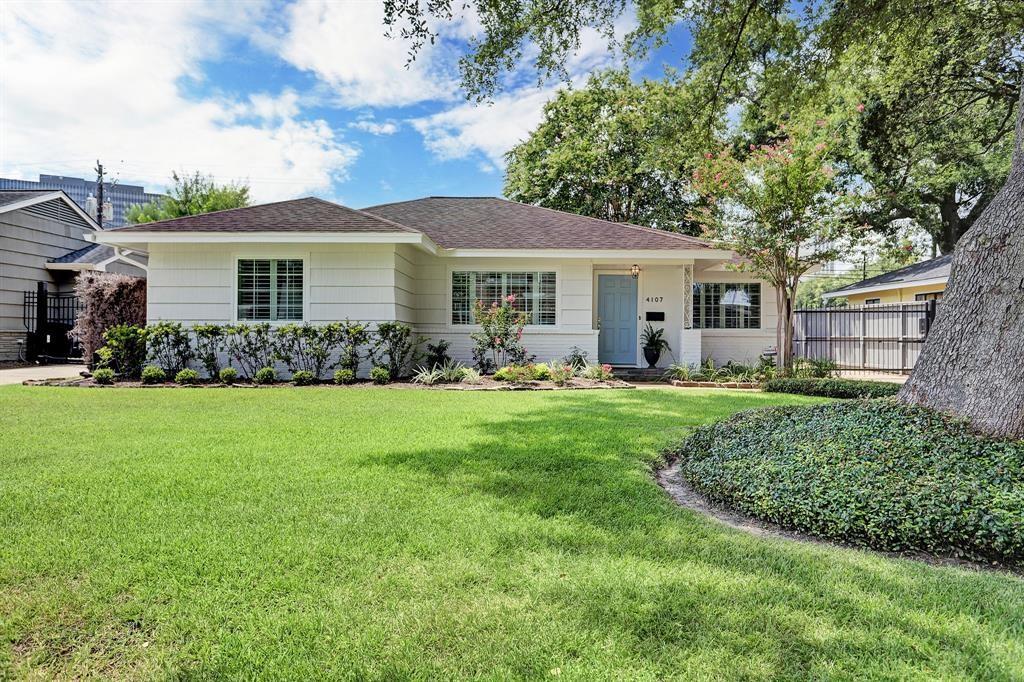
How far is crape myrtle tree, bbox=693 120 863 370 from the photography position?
1035 cm

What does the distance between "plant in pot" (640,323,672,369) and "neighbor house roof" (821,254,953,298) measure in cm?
823

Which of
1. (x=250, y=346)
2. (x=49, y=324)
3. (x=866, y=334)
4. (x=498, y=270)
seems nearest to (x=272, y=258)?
(x=250, y=346)

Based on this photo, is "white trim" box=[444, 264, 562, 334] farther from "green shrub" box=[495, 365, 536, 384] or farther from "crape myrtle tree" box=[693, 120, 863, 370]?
"crape myrtle tree" box=[693, 120, 863, 370]

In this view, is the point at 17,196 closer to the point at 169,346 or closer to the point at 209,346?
the point at 169,346

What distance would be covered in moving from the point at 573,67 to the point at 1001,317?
20.4ft

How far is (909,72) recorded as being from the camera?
32.1ft

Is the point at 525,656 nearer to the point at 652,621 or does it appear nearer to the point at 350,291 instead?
the point at 652,621

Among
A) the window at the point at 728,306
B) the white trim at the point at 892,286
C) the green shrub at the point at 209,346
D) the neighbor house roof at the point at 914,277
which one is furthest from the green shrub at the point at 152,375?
the neighbor house roof at the point at 914,277

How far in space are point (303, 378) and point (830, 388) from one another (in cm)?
982

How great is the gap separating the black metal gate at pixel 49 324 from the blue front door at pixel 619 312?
14434 millimetres

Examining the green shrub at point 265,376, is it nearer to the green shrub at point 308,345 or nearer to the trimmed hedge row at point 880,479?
the green shrub at point 308,345

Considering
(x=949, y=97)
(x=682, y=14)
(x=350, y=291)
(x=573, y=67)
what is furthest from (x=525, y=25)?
(x=949, y=97)

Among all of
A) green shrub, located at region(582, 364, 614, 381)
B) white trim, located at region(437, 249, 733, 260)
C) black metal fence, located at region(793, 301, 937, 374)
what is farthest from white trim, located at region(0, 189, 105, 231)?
black metal fence, located at region(793, 301, 937, 374)

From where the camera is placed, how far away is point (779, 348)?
38.7 ft
